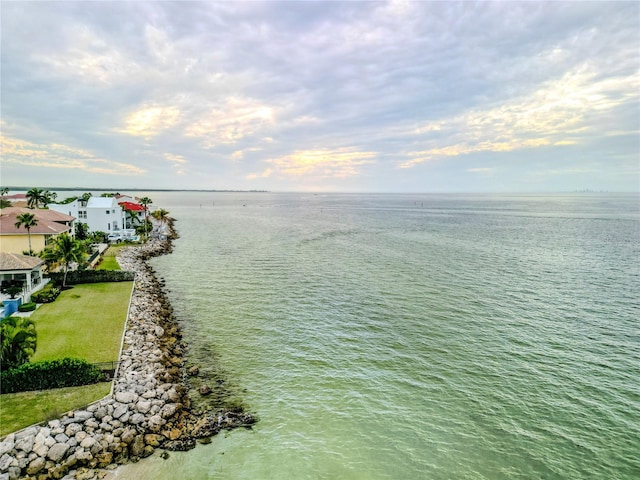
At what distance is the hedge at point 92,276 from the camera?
44.8 meters

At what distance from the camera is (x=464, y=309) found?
39.6 m

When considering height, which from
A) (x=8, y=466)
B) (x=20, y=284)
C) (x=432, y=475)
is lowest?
(x=432, y=475)

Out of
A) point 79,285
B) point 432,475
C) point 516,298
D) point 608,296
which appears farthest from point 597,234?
point 79,285

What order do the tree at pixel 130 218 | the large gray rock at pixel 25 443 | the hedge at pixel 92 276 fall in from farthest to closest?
the tree at pixel 130 218
the hedge at pixel 92 276
the large gray rock at pixel 25 443

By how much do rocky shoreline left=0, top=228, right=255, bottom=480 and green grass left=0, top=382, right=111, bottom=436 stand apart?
594 millimetres

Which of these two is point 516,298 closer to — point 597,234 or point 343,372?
point 343,372

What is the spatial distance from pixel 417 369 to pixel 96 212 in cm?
7493

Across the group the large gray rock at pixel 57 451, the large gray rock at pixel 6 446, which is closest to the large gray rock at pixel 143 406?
the large gray rock at pixel 57 451

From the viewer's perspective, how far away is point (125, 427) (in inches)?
791

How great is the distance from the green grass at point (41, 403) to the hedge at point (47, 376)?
353 millimetres

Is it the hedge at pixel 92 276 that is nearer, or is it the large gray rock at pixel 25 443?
the large gray rock at pixel 25 443

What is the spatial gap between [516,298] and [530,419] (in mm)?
24010

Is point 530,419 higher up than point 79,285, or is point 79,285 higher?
point 79,285

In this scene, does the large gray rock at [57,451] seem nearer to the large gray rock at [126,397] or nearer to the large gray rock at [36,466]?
the large gray rock at [36,466]
